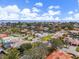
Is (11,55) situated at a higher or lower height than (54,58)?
higher

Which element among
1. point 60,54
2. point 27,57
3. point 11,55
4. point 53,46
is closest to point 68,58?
point 60,54

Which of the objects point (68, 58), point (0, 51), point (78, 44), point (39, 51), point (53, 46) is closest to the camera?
point (39, 51)

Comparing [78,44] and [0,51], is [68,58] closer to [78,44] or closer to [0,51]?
[0,51]

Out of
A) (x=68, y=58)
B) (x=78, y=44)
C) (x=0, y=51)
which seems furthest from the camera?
(x=78, y=44)

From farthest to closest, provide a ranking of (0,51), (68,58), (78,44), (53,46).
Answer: (78,44), (53,46), (0,51), (68,58)

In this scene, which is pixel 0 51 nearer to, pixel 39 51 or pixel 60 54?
pixel 39 51

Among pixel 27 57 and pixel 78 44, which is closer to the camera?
pixel 27 57

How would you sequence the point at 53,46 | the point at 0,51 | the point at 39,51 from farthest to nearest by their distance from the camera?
the point at 53,46 < the point at 0,51 < the point at 39,51

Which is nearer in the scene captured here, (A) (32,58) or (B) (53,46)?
(A) (32,58)

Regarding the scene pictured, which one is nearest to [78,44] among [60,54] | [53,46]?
[53,46]
